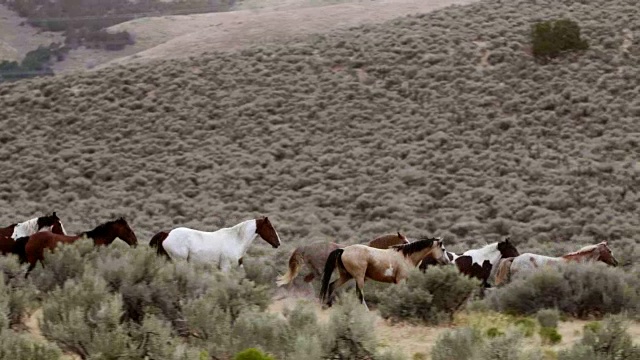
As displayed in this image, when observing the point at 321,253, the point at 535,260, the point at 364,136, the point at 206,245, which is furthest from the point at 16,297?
the point at 364,136

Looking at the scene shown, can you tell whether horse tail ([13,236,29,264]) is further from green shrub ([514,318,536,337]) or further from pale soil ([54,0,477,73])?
pale soil ([54,0,477,73])

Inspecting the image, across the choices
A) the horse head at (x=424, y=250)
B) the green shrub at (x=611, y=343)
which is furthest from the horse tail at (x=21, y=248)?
the green shrub at (x=611, y=343)

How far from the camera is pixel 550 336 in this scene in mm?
9844

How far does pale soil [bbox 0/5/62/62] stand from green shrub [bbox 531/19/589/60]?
56.2m

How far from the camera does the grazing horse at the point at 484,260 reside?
14.4m

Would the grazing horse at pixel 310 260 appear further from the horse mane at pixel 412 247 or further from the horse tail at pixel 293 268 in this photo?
the horse mane at pixel 412 247

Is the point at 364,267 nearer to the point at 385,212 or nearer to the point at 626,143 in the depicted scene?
the point at 385,212

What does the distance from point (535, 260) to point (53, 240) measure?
7413 mm

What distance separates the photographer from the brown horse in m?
12.6

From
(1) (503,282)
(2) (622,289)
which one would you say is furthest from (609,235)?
(2) (622,289)

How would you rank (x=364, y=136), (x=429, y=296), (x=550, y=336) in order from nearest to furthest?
(x=550, y=336) < (x=429, y=296) < (x=364, y=136)

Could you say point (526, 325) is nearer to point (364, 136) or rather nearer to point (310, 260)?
point (310, 260)

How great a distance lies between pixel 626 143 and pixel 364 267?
1924cm

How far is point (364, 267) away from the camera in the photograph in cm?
1199
